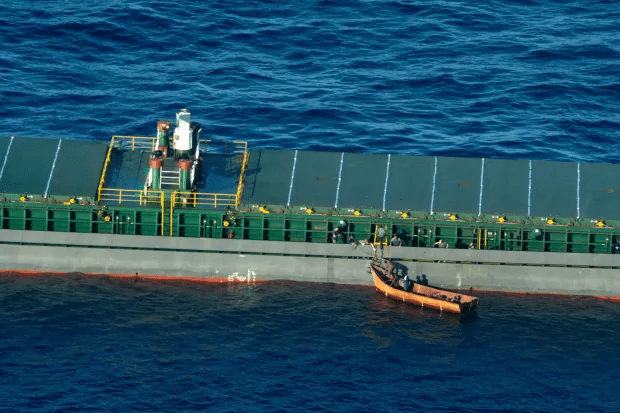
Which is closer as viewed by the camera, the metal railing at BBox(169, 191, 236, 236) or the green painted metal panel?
the green painted metal panel

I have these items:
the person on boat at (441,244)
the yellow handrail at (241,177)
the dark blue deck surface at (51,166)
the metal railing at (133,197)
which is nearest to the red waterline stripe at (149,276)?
the metal railing at (133,197)

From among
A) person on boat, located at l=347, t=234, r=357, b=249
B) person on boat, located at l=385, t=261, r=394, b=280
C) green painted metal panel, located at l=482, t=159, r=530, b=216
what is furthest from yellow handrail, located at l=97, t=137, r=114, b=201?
green painted metal panel, located at l=482, t=159, r=530, b=216

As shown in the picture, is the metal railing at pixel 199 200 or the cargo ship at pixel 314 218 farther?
the metal railing at pixel 199 200

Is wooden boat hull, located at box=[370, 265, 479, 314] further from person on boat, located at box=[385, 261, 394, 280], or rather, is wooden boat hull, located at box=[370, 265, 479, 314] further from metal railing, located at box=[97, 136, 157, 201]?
metal railing, located at box=[97, 136, 157, 201]

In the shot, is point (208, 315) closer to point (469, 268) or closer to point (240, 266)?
point (240, 266)

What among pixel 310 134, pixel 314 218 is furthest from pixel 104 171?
pixel 310 134

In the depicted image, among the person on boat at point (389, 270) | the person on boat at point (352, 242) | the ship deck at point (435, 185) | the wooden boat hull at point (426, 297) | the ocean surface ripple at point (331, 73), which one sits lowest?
the wooden boat hull at point (426, 297)

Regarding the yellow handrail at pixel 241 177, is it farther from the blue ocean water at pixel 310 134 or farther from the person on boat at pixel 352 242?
the person on boat at pixel 352 242
